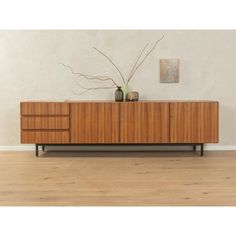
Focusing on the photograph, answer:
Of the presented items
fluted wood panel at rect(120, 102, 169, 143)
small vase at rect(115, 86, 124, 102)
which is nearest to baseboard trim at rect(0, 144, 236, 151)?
fluted wood panel at rect(120, 102, 169, 143)

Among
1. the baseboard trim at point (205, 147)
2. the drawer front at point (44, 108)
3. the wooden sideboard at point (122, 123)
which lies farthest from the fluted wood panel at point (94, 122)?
the baseboard trim at point (205, 147)

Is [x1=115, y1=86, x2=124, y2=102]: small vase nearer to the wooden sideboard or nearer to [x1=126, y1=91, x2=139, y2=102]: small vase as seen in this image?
[x1=126, y1=91, x2=139, y2=102]: small vase

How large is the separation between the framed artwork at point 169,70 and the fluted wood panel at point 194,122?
674 mm

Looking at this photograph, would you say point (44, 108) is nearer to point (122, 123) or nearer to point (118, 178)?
point (122, 123)

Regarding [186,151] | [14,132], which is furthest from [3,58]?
[186,151]

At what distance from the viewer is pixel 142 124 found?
14.1 feet

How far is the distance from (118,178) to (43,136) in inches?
56.5

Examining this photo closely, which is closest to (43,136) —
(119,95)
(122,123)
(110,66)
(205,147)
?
(122,123)

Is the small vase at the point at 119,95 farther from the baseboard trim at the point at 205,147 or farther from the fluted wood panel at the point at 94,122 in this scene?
the baseboard trim at the point at 205,147

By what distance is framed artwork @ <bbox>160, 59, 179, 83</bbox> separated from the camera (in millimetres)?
4840

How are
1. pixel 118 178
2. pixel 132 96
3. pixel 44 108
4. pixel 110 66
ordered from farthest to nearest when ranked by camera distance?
pixel 110 66 → pixel 132 96 → pixel 44 108 → pixel 118 178

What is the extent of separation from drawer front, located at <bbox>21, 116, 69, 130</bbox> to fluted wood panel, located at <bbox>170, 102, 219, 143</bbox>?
1.32 m

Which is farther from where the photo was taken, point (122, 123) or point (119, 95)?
point (119, 95)

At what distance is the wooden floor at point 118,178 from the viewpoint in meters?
2.46
